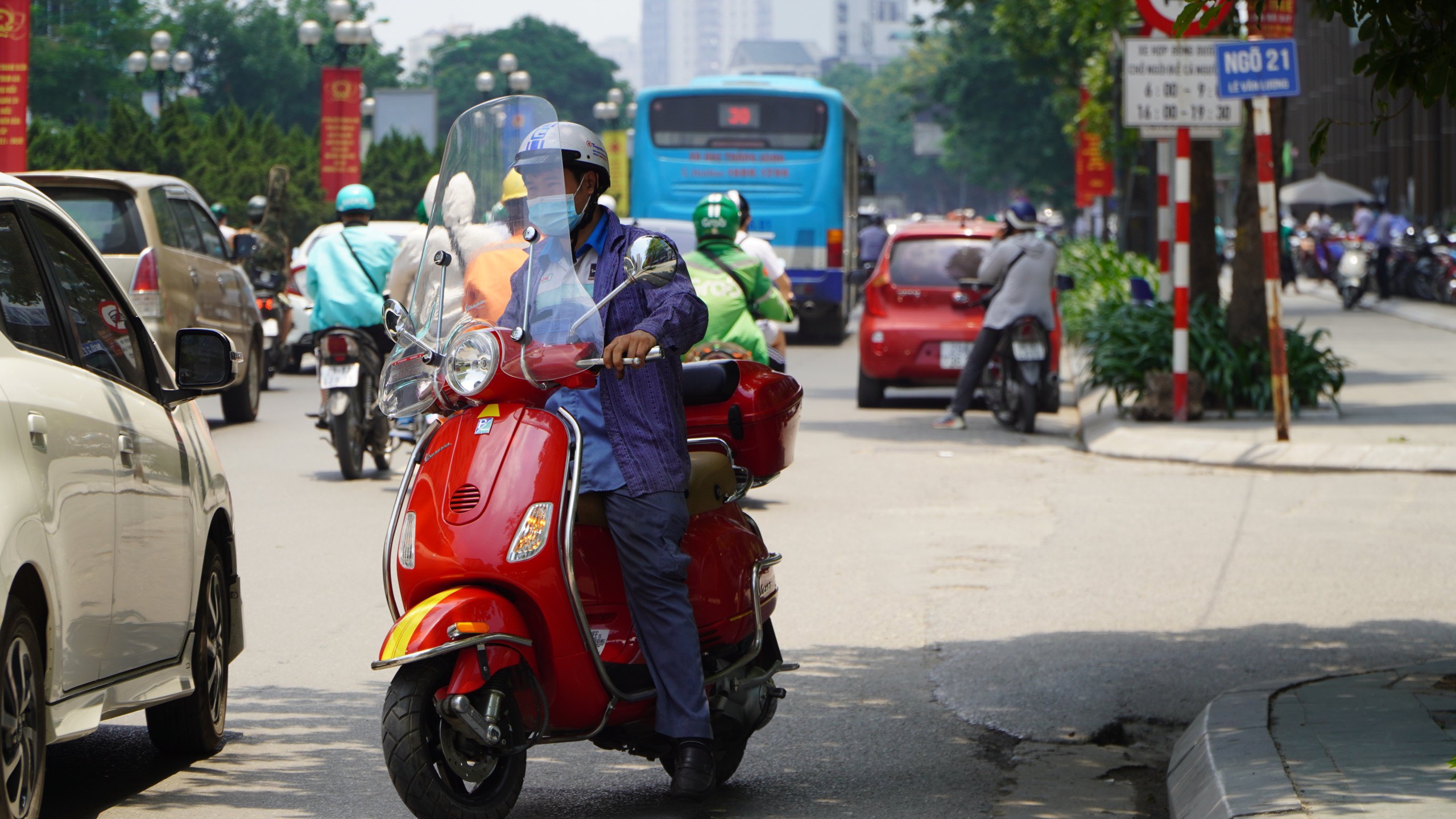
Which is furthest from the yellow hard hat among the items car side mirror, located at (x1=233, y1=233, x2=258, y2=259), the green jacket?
car side mirror, located at (x1=233, y1=233, x2=258, y2=259)

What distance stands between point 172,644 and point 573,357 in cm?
147

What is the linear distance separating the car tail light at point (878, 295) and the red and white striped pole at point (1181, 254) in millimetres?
3203

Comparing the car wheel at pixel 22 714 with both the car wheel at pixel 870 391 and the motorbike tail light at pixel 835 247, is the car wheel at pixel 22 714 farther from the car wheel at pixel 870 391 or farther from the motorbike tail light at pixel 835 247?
the motorbike tail light at pixel 835 247

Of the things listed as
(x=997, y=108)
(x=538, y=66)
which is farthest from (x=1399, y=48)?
(x=538, y=66)

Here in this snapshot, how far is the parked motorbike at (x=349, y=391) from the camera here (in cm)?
1152

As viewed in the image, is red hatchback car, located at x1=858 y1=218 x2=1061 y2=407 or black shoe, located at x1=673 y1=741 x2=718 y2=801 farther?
red hatchback car, located at x1=858 y1=218 x2=1061 y2=407

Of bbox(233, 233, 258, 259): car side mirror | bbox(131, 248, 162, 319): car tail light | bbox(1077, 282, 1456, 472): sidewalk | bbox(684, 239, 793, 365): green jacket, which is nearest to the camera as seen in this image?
bbox(684, 239, 793, 365): green jacket

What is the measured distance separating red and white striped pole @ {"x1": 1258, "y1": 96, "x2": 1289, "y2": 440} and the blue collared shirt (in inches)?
341

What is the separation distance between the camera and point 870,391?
17188 mm

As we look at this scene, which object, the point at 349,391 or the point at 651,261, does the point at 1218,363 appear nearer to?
the point at 349,391

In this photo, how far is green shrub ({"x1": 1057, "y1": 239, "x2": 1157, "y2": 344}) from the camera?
22125 millimetres

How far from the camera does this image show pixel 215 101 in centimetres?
7500

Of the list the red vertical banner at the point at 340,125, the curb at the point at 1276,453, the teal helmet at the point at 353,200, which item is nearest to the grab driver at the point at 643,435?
the teal helmet at the point at 353,200

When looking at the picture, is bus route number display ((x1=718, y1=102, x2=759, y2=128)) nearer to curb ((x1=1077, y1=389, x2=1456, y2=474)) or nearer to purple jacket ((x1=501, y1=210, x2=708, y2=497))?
curb ((x1=1077, y1=389, x2=1456, y2=474))
